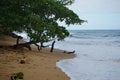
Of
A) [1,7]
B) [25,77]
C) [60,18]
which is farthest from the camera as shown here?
[60,18]

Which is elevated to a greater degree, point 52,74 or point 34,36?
point 34,36

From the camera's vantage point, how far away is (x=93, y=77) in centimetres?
1166

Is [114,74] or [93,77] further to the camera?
→ [114,74]

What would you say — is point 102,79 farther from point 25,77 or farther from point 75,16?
point 75,16

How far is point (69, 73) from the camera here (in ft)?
41.3

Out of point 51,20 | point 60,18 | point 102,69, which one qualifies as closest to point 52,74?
point 102,69

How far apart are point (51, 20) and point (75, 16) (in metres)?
3.15

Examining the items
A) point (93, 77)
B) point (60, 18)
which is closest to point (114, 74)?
point (93, 77)

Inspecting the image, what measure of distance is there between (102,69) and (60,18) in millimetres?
5540

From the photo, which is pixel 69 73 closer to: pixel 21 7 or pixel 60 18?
pixel 21 7

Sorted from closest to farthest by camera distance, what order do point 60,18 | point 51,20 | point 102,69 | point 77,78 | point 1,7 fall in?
point 1,7
point 77,78
point 102,69
point 51,20
point 60,18

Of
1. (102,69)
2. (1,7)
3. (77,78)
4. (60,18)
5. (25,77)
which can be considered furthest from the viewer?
(60,18)

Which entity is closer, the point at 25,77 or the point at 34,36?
the point at 25,77

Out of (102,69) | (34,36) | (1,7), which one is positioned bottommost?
(102,69)
